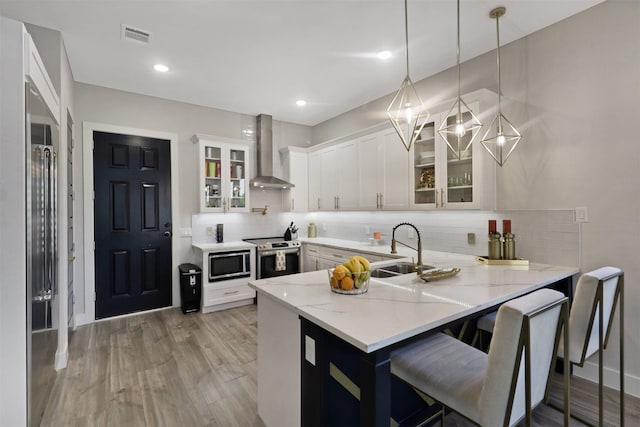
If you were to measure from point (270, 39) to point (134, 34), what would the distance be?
1.18 metres

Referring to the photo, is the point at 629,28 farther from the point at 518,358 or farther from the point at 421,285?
the point at 518,358

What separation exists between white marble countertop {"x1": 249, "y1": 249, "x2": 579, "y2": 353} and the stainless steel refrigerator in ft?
3.89

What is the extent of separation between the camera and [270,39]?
9.16ft

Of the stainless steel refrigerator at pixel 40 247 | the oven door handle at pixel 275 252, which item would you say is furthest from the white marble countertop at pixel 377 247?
the stainless steel refrigerator at pixel 40 247

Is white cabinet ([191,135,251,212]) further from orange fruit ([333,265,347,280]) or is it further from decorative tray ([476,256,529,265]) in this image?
decorative tray ([476,256,529,265])

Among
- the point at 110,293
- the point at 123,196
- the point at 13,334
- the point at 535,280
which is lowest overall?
the point at 110,293

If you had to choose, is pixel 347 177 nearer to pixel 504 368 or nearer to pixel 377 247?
pixel 377 247

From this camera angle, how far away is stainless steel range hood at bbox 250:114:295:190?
15.9 feet

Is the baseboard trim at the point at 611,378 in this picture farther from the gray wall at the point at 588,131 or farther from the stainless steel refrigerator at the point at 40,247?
the stainless steel refrigerator at the point at 40,247

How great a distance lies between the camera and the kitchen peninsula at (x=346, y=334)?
3.84 ft

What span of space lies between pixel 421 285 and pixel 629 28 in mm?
2378

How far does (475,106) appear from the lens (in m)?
2.82

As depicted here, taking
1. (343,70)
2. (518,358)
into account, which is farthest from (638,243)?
(343,70)

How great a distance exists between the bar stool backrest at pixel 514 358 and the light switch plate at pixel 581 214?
1614 mm
